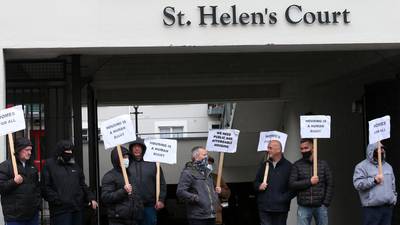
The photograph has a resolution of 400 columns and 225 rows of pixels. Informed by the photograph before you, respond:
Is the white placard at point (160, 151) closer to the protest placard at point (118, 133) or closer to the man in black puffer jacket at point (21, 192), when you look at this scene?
the protest placard at point (118, 133)

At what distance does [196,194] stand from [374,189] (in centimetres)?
226

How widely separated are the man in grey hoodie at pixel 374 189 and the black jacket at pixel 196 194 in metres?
1.89

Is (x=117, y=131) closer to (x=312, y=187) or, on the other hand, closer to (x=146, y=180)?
(x=146, y=180)

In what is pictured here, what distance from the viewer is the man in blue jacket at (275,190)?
7.98 metres

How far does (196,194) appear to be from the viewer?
759cm

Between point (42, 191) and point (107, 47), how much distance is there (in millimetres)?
2006

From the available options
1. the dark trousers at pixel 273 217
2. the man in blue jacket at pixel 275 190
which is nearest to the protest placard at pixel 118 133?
the man in blue jacket at pixel 275 190

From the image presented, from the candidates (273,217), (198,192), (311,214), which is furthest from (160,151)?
(311,214)

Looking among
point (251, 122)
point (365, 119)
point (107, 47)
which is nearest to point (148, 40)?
point (107, 47)

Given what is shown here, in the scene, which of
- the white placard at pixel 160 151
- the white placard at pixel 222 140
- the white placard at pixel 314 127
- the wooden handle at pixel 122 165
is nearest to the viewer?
the wooden handle at pixel 122 165

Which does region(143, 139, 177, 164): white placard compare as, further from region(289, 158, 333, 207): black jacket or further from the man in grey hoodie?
the man in grey hoodie

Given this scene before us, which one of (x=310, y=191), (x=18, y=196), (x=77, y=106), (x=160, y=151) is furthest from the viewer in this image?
(x=77, y=106)

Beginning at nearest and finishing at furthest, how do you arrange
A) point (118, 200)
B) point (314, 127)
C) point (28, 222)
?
point (28, 222)
point (118, 200)
point (314, 127)

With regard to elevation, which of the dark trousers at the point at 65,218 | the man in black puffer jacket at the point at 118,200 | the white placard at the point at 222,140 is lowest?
the dark trousers at the point at 65,218
